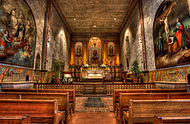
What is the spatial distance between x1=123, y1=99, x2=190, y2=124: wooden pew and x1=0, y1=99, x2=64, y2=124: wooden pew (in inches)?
56.6

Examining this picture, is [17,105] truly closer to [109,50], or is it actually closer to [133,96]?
[133,96]

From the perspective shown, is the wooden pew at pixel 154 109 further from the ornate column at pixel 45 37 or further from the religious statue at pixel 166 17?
the ornate column at pixel 45 37

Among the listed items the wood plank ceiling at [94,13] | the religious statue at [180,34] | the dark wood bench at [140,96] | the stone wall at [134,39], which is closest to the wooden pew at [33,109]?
the dark wood bench at [140,96]

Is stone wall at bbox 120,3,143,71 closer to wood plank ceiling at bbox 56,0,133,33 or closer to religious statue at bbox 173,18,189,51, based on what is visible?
wood plank ceiling at bbox 56,0,133,33

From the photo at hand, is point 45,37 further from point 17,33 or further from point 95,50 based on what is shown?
point 95,50

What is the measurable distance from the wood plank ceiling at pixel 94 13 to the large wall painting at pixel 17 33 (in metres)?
5.33

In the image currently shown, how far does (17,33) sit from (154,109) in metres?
6.96

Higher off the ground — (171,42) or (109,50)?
(109,50)

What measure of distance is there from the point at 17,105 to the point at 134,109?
2.09 metres

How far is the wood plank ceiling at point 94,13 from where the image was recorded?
10.9m

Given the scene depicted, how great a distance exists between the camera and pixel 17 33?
5750 mm

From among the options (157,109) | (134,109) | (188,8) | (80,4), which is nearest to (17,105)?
(134,109)

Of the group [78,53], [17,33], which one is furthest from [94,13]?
[17,33]

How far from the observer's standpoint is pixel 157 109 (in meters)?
1.91
